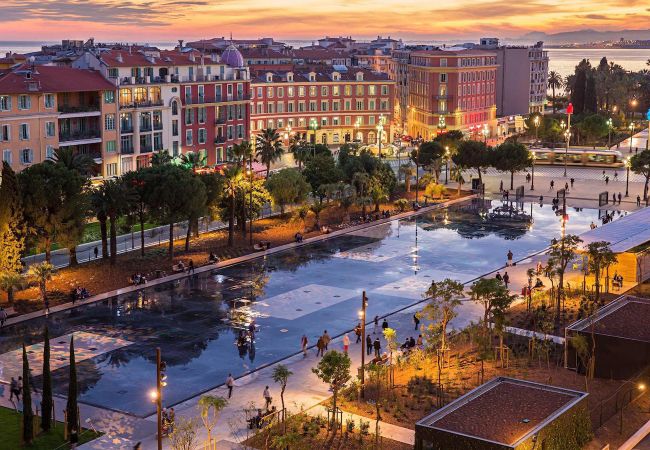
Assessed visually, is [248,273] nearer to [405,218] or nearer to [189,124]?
[405,218]

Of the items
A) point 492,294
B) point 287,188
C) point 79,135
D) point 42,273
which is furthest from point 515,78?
point 492,294

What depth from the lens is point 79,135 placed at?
94.1 m

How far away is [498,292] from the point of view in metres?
47.7

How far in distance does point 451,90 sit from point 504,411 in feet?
408

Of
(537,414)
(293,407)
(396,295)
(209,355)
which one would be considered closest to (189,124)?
(396,295)

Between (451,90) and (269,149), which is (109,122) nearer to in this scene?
(269,149)

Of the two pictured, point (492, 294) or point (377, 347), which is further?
point (377, 347)

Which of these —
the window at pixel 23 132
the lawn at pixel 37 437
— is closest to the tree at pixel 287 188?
the window at pixel 23 132

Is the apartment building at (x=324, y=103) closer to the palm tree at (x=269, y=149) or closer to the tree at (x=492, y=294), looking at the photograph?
the palm tree at (x=269, y=149)

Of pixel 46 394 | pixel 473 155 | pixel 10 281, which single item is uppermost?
pixel 473 155

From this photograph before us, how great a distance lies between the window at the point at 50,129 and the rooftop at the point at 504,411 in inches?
2431

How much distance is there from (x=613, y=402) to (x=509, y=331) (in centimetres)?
1286

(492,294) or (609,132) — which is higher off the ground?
(609,132)

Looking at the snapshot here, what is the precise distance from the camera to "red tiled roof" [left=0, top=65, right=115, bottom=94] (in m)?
86.8
